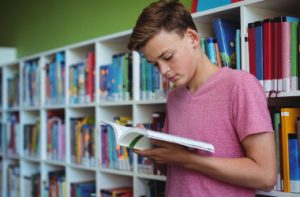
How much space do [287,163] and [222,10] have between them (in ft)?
2.20

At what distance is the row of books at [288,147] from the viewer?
1539 millimetres

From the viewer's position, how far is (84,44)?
9.21 ft

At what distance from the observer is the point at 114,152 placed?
8.30 ft

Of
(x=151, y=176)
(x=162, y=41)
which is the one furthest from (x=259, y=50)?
(x=151, y=176)

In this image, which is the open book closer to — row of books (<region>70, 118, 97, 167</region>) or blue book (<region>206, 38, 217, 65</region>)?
blue book (<region>206, 38, 217, 65</region>)

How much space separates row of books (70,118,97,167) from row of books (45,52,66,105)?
0.28 metres

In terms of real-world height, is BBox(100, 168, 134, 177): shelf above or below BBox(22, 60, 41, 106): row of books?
below

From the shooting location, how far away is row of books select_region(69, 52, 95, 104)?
2801 millimetres

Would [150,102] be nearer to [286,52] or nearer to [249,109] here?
[286,52]

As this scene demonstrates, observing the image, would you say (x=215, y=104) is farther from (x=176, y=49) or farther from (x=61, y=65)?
(x=61, y=65)

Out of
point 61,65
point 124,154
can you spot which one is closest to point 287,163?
point 124,154

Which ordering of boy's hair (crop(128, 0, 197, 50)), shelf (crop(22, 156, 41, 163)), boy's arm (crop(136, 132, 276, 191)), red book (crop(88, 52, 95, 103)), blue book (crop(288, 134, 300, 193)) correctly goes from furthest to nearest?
1. shelf (crop(22, 156, 41, 163))
2. red book (crop(88, 52, 95, 103))
3. blue book (crop(288, 134, 300, 193))
4. boy's hair (crop(128, 0, 197, 50))
5. boy's arm (crop(136, 132, 276, 191))

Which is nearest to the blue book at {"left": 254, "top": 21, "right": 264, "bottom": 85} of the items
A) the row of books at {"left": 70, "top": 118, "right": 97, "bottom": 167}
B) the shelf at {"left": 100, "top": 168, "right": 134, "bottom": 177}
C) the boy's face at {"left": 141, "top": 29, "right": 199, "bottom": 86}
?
the boy's face at {"left": 141, "top": 29, "right": 199, "bottom": 86}

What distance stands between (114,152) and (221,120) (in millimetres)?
1259
